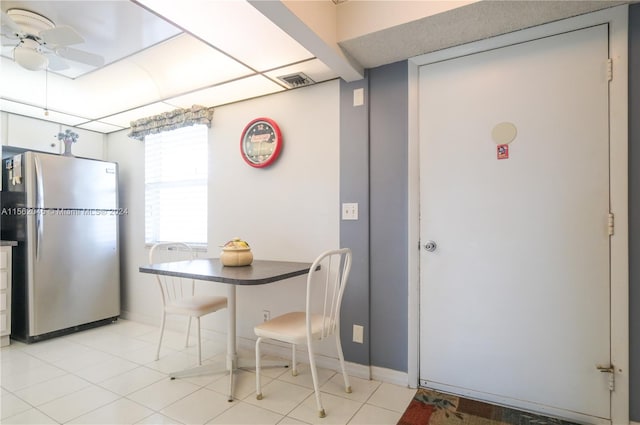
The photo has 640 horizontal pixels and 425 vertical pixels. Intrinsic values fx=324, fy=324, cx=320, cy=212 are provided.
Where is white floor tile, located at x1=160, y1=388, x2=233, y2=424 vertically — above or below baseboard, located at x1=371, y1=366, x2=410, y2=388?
below

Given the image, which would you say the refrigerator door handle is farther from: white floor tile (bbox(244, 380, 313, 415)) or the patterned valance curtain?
white floor tile (bbox(244, 380, 313, 415))

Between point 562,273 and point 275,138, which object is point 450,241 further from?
point 275,138

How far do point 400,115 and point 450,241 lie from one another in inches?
34.9

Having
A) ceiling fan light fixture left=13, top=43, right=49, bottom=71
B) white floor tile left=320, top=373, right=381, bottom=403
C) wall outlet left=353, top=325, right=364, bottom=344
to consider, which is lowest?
white floor tile left=320, top=373, right=381, bottom=403

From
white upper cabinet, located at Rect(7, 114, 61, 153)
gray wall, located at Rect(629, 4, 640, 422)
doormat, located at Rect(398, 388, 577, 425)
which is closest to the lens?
gray wall, located at Rect(629, 4, 640, 422)

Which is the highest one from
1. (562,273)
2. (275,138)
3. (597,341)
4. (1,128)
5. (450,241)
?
(1,128)

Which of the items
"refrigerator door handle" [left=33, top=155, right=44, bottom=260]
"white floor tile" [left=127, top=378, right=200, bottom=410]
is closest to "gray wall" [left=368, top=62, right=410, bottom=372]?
"white floor tile" [left=127, top=378, right=200, bottom=410]

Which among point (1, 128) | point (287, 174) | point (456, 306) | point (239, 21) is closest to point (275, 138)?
point (287, 174)

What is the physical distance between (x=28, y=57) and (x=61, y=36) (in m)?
0.26

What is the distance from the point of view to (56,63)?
2.22 metres

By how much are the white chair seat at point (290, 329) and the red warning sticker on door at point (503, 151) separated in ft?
4.78

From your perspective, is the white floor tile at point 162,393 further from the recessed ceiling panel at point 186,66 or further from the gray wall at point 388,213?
the recessed ceiling panel at point 186,66

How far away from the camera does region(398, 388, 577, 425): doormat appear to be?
1.71m

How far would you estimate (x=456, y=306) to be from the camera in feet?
6.57
